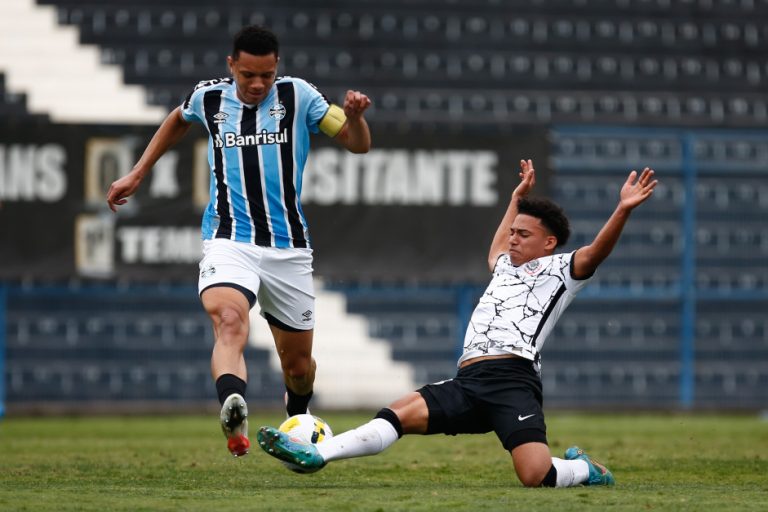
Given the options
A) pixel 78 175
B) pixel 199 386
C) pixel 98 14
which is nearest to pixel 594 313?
pixel 199 386

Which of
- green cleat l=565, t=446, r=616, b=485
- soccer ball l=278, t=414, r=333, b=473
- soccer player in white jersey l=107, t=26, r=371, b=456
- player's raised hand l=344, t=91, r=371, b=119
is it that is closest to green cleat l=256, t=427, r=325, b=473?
soccer ball l=278, t=414, r=333, b=473

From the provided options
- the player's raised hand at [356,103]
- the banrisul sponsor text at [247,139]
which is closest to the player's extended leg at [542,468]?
the player's raised hand at [356,103]

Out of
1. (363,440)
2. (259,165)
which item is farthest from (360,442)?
(259,165)

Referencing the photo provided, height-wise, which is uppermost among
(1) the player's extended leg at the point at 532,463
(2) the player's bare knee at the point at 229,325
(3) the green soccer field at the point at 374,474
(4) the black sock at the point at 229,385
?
(2) the player's bare knee at the point at 229,325

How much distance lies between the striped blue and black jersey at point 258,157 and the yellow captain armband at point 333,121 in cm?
3

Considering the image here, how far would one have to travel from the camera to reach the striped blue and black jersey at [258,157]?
6.30m

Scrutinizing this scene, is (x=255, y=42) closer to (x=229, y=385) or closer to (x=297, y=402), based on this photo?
(x=229, y=385)

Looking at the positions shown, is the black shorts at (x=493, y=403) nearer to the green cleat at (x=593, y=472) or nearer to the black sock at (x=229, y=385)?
the green cleat at (x=593, y=472)

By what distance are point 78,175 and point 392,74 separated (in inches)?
189

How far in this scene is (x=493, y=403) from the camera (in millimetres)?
5918

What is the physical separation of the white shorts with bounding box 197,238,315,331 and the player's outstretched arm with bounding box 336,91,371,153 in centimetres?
57

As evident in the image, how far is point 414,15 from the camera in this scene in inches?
653

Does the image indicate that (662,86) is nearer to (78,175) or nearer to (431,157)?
(431,157)

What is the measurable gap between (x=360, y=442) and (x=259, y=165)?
143cm
